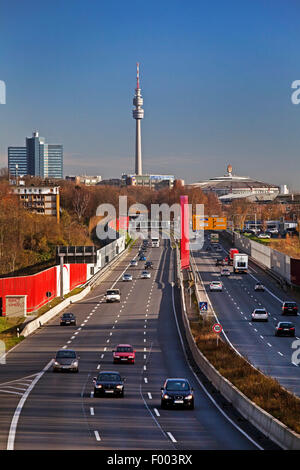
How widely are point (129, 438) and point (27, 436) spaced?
9.29 ft

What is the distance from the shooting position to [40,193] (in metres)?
182

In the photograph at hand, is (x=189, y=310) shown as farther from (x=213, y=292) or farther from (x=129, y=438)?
(x=129, y=438)

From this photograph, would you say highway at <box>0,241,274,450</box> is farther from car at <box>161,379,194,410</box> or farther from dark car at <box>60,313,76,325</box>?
dark car at <box>60,313,76,325</box>

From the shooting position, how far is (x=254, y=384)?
107 feet

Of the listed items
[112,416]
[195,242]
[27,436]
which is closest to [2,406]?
[112,416]

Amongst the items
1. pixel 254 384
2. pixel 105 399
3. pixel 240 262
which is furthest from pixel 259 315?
Answer: pixel 240 262

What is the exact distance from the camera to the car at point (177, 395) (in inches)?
1213

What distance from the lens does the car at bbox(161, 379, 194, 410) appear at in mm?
30812

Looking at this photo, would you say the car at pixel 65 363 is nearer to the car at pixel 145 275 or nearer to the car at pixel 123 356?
the car at pixel 123 356

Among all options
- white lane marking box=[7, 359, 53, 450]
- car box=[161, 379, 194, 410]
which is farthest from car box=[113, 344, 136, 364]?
car box=[161, 379, 194, 410]

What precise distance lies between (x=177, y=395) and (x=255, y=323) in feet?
116

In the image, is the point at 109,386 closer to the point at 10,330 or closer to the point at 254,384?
the point at 254,384

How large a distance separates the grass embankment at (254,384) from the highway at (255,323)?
155 centimetres

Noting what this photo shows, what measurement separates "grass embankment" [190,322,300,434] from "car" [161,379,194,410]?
201 centimetres
